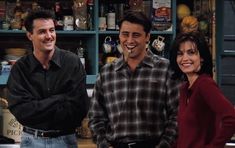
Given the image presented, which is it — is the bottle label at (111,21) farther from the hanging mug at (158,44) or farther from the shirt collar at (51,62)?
the shirt collar at (51,62)

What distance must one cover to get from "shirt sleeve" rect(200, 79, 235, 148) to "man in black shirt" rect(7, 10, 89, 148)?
0.82 metres

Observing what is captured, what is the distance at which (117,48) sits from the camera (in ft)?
13.4

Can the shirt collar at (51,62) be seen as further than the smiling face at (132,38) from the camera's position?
Yes

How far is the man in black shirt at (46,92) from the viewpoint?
276 centimetres

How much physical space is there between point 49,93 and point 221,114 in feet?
3.35

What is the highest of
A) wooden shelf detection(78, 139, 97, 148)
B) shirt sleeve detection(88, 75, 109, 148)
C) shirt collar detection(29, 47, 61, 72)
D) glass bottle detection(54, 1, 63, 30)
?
glass bottle detection(54, 1, 63, 30)

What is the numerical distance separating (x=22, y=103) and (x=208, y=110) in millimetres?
1024

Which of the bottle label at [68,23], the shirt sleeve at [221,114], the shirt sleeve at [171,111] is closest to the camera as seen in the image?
the shirt sleeve at [221,114]

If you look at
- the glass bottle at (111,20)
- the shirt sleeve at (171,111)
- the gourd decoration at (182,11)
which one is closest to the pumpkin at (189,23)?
the gourd decoration at (182,11)

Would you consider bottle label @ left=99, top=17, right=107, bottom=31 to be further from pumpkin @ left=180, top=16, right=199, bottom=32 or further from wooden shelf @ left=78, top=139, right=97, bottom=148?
wooden shelf @ left=78, top=139, right=97, bottom=148

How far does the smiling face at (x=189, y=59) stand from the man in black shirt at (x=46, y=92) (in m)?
0.68

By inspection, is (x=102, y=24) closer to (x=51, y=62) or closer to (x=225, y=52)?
(x=225, y=52)

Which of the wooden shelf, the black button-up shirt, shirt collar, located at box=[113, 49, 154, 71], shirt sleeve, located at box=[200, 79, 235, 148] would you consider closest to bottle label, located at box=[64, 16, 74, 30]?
the wooden shelf

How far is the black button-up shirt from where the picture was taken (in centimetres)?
276
